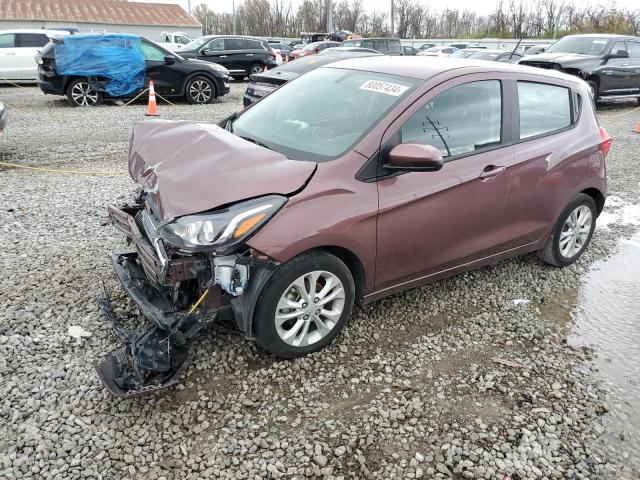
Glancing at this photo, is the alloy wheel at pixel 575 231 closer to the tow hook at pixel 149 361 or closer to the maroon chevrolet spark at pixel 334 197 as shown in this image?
the maroon chevrolet spark at pixel 334 197

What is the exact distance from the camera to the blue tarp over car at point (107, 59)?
1167cm

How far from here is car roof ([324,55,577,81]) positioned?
377 cm

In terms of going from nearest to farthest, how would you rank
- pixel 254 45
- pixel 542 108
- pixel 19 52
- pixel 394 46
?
1. pixel 542 108
2. pixel 19 52
3. pixel 254 45
4. pixel 394 46

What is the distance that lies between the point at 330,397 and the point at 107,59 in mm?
11318

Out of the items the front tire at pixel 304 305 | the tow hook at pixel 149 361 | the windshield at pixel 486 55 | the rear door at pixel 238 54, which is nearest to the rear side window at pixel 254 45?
the rear door at pixel 238 54

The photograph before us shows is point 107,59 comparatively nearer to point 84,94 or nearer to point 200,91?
point 84,94

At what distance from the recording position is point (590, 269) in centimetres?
497

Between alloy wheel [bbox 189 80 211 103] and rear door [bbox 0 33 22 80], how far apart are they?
19.6 ft

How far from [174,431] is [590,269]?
13.0ft

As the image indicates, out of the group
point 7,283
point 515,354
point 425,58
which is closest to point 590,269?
point 515,354

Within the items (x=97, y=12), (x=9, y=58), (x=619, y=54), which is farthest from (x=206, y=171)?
(x=97, y=12)

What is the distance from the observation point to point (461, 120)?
3.76m

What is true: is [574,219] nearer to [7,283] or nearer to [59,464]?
[59,464]

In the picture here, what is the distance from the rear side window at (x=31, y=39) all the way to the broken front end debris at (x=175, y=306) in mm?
15195
